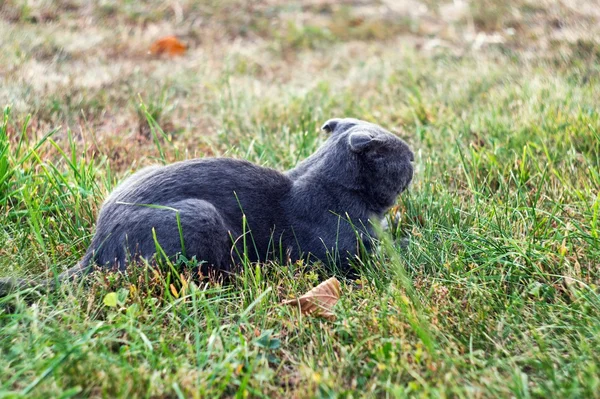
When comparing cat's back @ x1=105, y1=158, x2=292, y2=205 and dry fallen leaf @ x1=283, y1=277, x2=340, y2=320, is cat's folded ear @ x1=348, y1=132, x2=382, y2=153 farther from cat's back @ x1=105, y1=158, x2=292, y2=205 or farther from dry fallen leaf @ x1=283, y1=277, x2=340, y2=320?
dry fallen leaf @ x1=283, y1=277, x2=340, y2=320

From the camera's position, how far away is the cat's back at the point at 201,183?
3207 mm

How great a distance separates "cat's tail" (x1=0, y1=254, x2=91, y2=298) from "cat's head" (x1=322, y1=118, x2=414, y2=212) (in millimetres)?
1612

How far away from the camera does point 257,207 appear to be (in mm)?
3424

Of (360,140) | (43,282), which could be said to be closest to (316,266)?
(360,140)

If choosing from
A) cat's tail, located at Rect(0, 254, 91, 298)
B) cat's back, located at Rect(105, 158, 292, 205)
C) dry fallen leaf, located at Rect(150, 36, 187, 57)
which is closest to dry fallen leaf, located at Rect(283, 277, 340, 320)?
cat's back, located at Rect(105, 158, 292, 205)

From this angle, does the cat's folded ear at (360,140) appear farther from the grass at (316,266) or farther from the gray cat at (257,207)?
the grass at (316,266)

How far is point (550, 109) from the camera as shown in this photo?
16.3 ft

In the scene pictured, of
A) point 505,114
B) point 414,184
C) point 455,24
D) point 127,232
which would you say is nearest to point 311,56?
point 455,24

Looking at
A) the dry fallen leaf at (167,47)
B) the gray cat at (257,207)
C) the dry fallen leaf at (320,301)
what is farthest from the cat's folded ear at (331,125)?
the dry fallen leaf at (167,47)

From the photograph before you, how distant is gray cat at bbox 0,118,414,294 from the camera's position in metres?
3.05

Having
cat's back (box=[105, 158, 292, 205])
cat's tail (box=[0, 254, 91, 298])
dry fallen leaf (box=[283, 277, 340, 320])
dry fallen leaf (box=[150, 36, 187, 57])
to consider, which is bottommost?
dry fallen leaf (box=[283, 277, 340, 320])

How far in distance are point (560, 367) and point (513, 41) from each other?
6.23 meters

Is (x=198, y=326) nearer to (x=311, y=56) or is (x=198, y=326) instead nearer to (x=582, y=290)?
(x=582, y=290)

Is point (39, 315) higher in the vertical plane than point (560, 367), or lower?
higher
